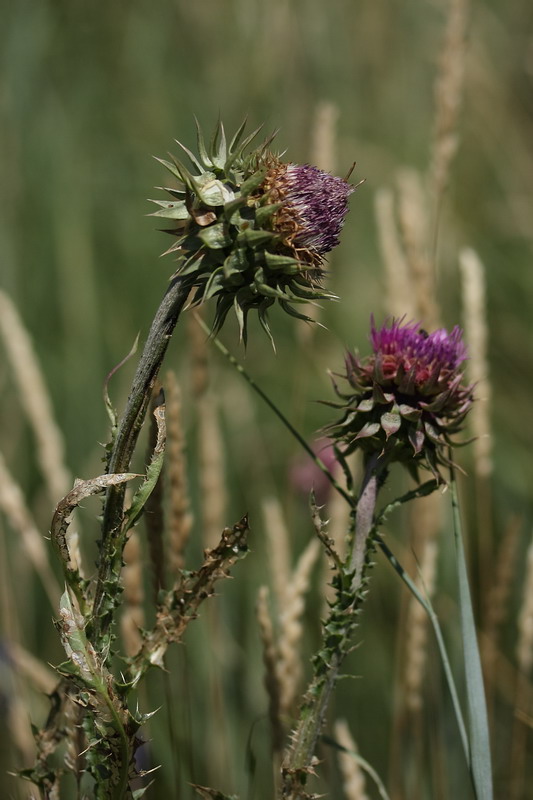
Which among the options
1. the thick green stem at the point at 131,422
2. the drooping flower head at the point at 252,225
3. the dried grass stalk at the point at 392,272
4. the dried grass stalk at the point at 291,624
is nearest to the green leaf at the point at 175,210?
the drooping flower head at the point at 252,225

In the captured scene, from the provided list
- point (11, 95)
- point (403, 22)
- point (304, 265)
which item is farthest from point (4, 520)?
point (403, 22)

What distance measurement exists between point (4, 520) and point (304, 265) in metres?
2.64

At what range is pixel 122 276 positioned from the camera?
4512 millimetres

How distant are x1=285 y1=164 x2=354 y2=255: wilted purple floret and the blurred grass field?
0.75 meters

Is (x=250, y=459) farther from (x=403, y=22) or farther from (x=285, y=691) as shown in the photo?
(x=403, y=22)

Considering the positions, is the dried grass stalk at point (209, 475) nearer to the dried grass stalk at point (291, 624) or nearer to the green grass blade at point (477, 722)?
the dried grass stalk at point (291, 624)

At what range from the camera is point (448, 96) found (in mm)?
2781

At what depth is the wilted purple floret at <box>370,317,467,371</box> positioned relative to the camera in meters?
1.52

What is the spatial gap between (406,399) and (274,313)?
3160 millimetres

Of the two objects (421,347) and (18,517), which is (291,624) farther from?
(421,347)

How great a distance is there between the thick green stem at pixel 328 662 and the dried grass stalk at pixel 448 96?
157cm

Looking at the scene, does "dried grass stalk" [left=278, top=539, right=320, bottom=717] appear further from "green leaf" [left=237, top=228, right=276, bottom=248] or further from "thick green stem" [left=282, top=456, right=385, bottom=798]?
"green leaf" [left=237, top=228, right=276, bottom=248]

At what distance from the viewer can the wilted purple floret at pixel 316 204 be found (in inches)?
55.7

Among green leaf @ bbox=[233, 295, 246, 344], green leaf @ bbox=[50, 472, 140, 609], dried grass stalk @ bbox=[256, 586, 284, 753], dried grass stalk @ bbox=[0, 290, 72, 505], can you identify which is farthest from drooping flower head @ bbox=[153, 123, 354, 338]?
dried grass stalk @ bbox=[0, 290, 72, 505]
